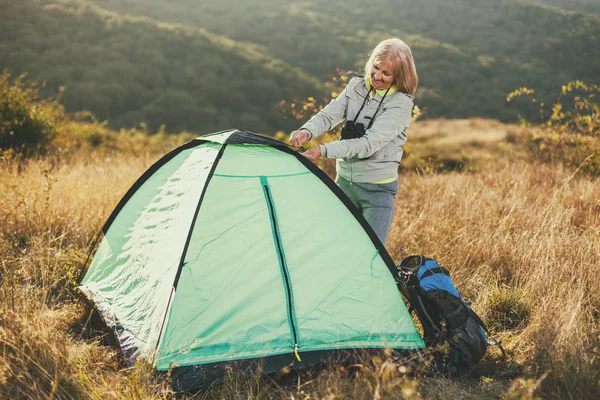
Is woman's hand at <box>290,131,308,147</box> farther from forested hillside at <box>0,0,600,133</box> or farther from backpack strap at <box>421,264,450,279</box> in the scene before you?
forested hillside at <box>0,0,600,133</box>

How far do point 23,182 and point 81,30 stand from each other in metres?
21.6

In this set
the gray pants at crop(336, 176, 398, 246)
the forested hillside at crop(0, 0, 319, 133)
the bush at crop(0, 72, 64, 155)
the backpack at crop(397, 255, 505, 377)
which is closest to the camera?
the backpack at crop(397, 255, 505, 377)

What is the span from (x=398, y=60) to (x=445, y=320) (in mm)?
1594

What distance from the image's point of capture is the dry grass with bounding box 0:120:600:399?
252 cm

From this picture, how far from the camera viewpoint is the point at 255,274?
9.28 feet

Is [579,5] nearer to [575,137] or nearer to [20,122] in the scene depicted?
[575,137]

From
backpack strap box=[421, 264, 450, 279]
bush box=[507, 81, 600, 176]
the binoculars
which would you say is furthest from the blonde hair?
bush box=[507, 81, 600, 176]

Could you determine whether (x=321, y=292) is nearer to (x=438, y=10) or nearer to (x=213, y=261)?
(x=213, y=261)

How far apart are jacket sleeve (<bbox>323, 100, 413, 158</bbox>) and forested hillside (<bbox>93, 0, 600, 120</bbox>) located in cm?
1975

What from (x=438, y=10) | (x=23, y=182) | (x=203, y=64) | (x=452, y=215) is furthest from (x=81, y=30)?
(x=438, y=10)

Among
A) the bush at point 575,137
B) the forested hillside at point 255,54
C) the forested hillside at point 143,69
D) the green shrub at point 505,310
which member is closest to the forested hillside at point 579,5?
the forested hillside at point 255,54

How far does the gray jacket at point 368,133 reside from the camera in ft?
9.51

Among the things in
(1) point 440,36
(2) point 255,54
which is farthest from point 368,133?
(1) point 440,36

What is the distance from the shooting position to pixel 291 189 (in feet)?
9.71
